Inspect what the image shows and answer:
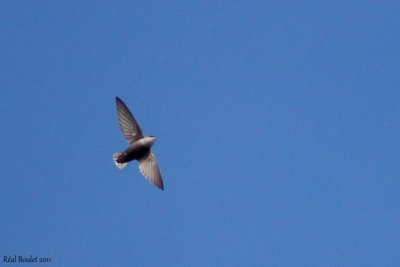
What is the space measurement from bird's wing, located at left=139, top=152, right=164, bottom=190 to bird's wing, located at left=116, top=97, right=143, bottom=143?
349 mm

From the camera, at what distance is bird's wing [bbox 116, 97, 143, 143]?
13.2 m

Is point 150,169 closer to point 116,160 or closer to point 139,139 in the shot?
point 139,139

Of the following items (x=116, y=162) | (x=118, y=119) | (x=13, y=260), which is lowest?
(x=13, y=260)

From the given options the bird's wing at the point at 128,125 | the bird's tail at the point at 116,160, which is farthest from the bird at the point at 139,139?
the bird's tail at the point at 116,160

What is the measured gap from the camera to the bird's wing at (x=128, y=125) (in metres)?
13.2

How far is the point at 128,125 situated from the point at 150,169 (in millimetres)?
762

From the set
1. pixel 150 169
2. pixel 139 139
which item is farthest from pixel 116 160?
pixel 150 169

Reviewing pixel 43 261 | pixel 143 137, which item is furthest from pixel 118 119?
pixel 43 261

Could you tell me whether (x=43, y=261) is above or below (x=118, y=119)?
below

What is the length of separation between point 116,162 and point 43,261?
2087mm

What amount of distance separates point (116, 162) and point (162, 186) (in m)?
0.84

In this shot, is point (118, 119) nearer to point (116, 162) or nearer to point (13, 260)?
point (116, 162)

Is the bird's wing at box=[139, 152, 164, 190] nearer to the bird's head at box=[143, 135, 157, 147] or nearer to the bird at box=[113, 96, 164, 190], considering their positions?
the bird at box=[113, 96, 164, 190]

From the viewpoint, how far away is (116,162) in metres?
12.8
